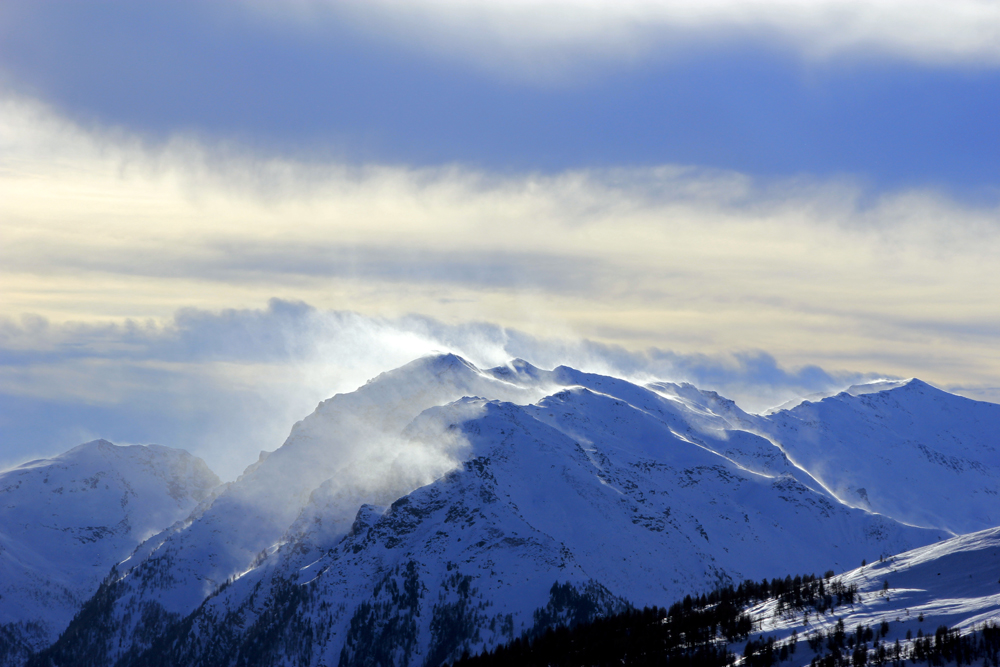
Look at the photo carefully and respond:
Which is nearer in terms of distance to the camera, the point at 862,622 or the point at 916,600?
the point at 862,622

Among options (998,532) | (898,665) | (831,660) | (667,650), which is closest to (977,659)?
(898,665)

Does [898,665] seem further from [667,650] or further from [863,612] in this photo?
[667,650]


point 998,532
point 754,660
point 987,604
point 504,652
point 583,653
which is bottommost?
point 504,652

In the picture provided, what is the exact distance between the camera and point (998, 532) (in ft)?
314

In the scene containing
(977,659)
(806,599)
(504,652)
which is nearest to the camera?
(977,659)

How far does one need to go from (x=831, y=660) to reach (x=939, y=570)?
76.4 feet

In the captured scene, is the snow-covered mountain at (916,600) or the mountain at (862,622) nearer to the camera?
the mountain at (862,622)

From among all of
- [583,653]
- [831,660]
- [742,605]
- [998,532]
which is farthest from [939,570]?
[583,653]

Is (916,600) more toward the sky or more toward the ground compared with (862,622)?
more toward the sky

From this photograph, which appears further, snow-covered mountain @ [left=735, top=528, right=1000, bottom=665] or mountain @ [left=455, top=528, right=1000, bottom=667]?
snow-covered mountain @ [left=735, top=528, right=1000, bottom=665]

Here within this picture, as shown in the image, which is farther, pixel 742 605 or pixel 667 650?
pixel 742 605

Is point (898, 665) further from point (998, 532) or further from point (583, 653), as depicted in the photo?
point (583, 653)

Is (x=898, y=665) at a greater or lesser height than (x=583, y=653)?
greater

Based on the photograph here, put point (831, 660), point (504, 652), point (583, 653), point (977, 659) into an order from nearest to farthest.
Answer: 1. point (977, 659)
2. point (831, 660)
3. point (583, 653)
4. point (504, 652)
